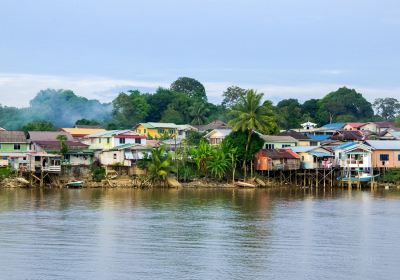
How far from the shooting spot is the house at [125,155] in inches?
2144

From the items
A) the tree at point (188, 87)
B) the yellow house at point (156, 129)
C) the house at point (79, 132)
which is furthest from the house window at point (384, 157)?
the tree at point (188, 87)

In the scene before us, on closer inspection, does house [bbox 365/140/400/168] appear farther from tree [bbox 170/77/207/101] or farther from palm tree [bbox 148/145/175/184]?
tree [bbox 170/77/207/101]

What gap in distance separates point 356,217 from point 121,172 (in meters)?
23.0

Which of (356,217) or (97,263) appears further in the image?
(356,217)

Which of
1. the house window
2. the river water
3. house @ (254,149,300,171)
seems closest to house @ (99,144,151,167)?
the river water

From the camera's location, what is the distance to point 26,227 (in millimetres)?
31672

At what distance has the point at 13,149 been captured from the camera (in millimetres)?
54469

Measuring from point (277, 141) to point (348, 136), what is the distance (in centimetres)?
916

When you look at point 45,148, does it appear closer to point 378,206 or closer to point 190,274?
point 378,206

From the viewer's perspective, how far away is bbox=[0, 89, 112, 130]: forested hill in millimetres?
92625

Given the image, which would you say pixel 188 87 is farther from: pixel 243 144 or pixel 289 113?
pixel 243 144

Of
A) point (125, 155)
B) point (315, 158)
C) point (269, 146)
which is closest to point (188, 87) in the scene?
point (269, 146)

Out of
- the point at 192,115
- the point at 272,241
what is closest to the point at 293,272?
the point at 272,241

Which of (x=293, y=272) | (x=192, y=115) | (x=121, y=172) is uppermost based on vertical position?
(x=192, y=115)
